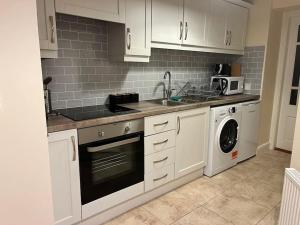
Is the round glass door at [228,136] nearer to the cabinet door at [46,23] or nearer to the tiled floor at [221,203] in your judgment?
→ the tiled floor at [221,203]

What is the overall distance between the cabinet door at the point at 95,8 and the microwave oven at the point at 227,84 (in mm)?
1707

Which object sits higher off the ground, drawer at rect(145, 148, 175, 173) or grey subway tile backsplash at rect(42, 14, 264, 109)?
grey subway tile backsplash at rect(42, 14, 264, 109)

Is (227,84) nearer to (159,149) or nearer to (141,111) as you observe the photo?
(159,149)

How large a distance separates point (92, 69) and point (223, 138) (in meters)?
1.79

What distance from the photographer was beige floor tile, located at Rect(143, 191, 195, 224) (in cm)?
206

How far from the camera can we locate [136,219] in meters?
2.02

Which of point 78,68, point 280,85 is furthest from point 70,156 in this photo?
point 280,85

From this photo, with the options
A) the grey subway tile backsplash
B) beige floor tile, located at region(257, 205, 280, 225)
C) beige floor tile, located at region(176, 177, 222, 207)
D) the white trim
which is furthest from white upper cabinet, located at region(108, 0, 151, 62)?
the white trim

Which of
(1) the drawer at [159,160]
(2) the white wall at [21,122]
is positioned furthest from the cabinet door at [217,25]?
(2) the white wall at [21,122]

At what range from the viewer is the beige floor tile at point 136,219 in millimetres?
1972

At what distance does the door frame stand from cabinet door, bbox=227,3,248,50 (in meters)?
→ 0.62

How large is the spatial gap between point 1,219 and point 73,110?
105 centimetres

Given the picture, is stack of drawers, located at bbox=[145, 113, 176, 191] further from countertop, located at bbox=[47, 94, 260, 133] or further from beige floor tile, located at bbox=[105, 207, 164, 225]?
beige floor tile, located at bbox=[105, 207, 164, 225]

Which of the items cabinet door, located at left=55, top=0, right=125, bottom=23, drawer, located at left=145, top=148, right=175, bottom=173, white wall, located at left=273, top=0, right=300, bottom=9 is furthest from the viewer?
white wall, located at left=273, top=0, right=300, bottom=9
